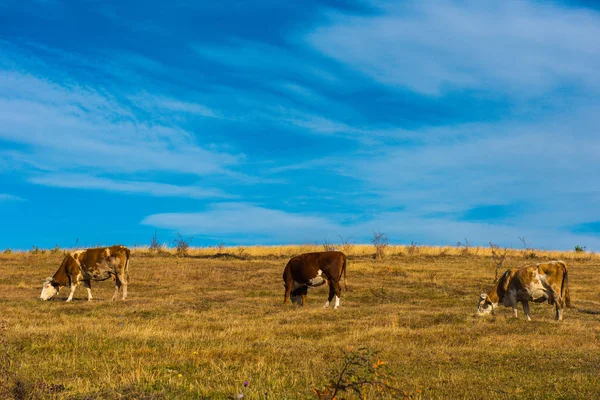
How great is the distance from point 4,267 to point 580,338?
107 ft

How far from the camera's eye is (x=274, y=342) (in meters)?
13.3

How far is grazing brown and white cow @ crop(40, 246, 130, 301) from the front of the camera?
77.9 ft

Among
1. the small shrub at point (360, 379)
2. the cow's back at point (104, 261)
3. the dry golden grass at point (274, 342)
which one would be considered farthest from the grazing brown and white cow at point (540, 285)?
the cow's back at point (104, 261)

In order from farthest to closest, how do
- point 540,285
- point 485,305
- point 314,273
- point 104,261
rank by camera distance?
1. point 104,261
2. point 314,273
3. point 485,305
4. point 540,285

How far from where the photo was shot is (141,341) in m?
12.9

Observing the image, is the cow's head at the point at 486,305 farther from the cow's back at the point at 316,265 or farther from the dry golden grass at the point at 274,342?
the cow's back at the point at 316,265

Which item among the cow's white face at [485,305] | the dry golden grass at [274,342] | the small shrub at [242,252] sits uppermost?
the small shrub at [242,252]

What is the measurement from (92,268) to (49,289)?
6.51 ft

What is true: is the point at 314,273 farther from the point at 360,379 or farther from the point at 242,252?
the point at 242,252

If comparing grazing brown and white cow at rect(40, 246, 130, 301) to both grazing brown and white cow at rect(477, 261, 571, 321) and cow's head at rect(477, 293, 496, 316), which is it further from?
grazing brown and white cow at rect(477, 261, 571, 321)

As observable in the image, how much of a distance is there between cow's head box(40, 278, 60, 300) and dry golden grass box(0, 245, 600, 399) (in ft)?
1.25

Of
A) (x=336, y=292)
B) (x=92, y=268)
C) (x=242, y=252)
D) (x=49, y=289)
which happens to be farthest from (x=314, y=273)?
(x=242, y=252)

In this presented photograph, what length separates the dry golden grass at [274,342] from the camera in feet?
29.8

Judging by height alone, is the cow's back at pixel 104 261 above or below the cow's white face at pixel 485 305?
above
